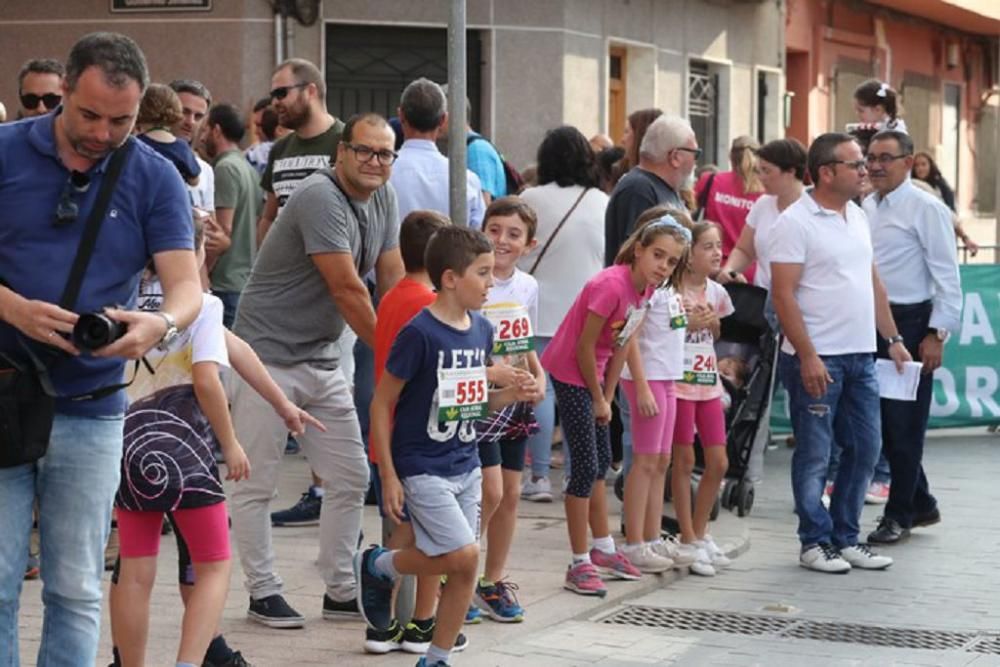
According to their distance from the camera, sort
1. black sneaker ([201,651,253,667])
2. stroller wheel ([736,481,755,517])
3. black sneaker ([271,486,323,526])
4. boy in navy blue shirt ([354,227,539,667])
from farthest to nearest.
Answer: stroller wheel ([736,481,755,517]) < black sneaker ([271,486,323,526]) < black sneaker ([201,651,253,667]) < boy in navy blue shirt ([354,227,539,667])

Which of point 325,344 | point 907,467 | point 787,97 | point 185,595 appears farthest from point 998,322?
point 787,97

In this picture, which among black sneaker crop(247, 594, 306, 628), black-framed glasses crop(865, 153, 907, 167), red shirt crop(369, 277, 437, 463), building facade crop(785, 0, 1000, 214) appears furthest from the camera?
building facade crop(785, 0, 1000, 214)

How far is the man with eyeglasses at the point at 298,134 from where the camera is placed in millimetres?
9793

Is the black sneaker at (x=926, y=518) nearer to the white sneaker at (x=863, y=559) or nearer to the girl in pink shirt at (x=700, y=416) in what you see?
the white sneaker at (x=863, y=559)

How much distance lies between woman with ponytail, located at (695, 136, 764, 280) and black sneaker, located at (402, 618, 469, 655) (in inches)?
240

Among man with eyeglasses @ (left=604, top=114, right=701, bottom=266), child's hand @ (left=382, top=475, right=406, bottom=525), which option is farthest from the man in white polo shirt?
child's hand @ (left=382, top=475, right=406, bottom=525)

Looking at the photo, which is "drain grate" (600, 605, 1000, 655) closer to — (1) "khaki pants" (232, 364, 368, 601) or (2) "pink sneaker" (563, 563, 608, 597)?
(2) "pink sneaker" (563, 563, 608, 597)

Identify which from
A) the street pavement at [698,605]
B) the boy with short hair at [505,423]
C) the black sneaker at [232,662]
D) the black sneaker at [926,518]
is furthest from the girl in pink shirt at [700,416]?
the black sneaker at [232,662]

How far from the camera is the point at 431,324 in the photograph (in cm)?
705

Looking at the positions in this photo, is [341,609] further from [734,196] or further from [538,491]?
[734,196]

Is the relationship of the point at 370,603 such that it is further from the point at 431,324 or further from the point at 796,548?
the point at 796,548

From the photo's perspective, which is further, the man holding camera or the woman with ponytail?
the woman with ponytail

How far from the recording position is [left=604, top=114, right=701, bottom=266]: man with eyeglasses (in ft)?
33.7

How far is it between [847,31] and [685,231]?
72.3 feet
